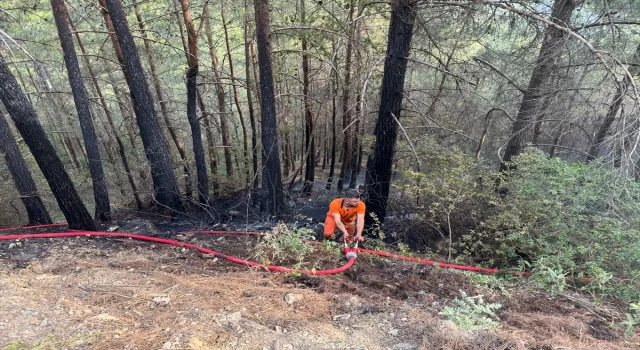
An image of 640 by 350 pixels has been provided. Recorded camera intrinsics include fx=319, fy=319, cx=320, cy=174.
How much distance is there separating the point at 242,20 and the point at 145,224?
6.54 m

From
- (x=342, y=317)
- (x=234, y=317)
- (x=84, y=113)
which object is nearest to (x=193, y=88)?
(x=84, y=113)

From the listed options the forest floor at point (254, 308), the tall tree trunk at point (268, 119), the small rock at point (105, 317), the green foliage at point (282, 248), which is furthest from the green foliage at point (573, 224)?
the tall tree trunk at point (268, 119)

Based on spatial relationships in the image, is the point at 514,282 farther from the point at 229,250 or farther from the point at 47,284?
the point at 47,284

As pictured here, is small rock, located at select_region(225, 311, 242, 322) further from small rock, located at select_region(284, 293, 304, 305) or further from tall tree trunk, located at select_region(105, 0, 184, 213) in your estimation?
tall tree trunk, located at select_region(105, 0, 184, 213)

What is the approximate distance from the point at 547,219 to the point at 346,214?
3035 millimetres

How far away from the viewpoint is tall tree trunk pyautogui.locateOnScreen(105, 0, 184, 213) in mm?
6391

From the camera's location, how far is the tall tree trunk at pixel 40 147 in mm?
4402

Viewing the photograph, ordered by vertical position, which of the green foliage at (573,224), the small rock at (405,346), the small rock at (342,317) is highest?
the green foliage at (573,224)

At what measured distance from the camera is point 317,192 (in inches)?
548

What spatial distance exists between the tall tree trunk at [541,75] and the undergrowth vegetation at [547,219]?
70 cm

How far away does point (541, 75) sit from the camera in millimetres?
6934

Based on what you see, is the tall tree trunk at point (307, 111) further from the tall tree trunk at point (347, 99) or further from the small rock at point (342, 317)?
the small rock at point (342, 317)

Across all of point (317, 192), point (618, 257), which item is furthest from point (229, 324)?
point (317, 192)

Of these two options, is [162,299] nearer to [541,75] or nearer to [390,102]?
[390,102]
